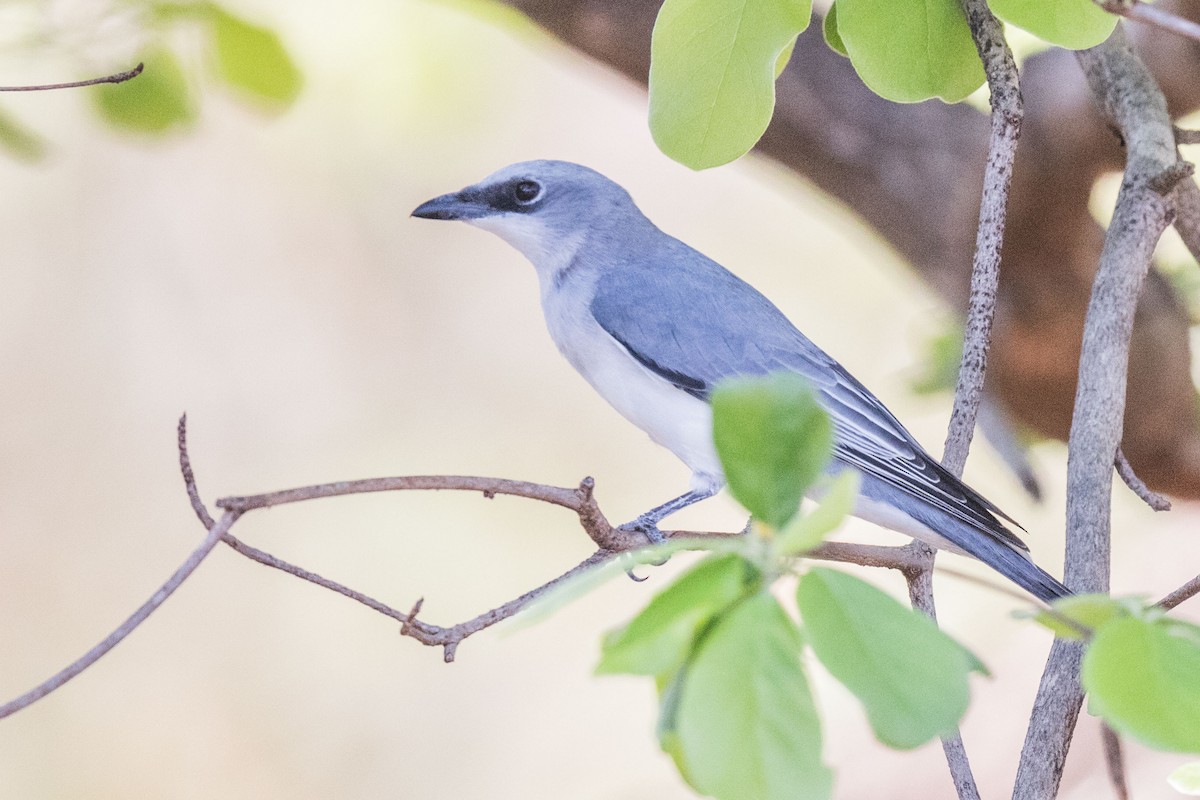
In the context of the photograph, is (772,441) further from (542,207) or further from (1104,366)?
(542,207)

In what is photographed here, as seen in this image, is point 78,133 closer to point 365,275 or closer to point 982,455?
point 365,275

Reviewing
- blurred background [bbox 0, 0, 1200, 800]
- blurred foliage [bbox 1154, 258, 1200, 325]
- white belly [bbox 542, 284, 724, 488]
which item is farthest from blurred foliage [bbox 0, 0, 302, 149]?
blurred background [bbox 0, 0, 1200, 800]

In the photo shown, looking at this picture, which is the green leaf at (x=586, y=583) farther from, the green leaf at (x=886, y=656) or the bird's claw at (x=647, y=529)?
the bird's claw at (x=647, y=529)

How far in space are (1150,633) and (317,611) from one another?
2415 millimetres

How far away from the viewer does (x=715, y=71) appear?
0.63 meters

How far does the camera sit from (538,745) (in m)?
2.51

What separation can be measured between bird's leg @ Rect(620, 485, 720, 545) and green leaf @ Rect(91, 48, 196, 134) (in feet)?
2.32

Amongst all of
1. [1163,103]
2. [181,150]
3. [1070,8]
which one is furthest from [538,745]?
[1070,8]

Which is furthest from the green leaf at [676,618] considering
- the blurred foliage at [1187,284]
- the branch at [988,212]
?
the blurred foliage at [1187,284]

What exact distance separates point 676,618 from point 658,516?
54 cm

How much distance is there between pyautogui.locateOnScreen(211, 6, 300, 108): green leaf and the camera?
113cm

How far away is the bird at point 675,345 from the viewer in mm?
903

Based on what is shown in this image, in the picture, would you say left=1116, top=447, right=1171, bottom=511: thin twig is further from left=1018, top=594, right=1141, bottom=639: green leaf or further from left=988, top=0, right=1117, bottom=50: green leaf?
left=1018, top=594, right=1141, bottom=639: green leaf

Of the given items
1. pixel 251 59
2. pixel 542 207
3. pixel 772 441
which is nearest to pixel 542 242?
pixel 542 207
